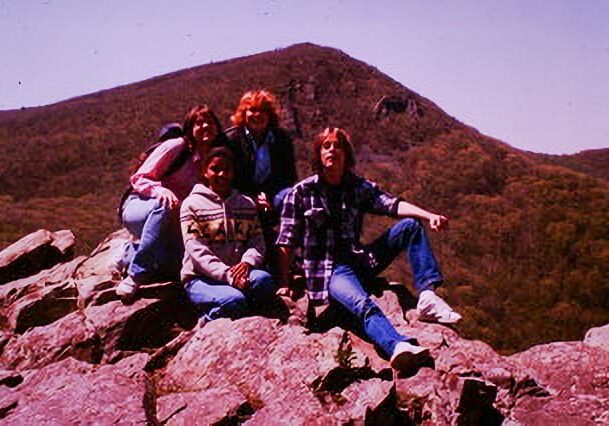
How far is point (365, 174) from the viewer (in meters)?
37.4

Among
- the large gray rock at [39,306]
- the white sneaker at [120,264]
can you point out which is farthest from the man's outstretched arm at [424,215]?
the large gray rock at [39,306]

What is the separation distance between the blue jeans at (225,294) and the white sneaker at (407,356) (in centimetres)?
114

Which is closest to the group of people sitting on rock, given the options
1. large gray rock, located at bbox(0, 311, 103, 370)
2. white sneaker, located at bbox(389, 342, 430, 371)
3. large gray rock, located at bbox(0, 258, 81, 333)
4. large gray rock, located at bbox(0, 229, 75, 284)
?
white sneaker, located at bbox(389, 342, 430, 371)

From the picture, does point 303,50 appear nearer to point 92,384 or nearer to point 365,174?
point 365,174

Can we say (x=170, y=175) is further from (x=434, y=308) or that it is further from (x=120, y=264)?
(x=434, y=308)

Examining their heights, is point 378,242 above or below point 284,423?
above

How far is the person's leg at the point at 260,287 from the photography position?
14.1 ft

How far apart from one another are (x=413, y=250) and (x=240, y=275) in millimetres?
1390

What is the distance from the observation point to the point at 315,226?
14.9 ft

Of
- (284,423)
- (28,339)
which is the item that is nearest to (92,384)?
(284,423)

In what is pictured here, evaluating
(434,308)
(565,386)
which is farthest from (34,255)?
(565,386)

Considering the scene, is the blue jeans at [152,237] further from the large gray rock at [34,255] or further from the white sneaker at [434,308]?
the large gray rock at [34,255]

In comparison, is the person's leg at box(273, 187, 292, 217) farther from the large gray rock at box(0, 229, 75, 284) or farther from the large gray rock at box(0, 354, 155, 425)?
the large gray rock at box(0, 229, 75, 284)

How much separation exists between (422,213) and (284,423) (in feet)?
6.85
